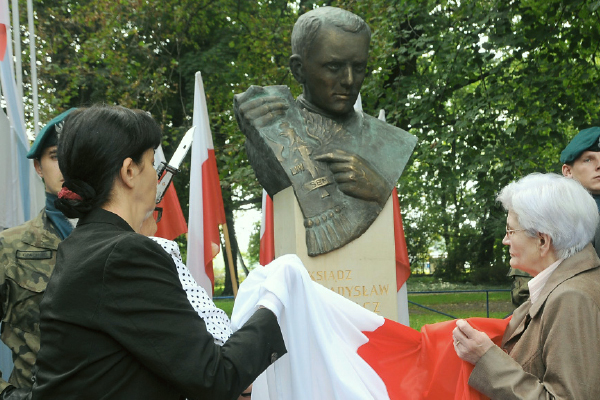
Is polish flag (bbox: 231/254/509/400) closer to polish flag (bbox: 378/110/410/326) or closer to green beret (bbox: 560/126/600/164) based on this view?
green beret (bbox: 560/126/600/164)

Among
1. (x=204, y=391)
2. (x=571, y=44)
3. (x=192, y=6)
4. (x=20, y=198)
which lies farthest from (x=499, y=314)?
(x=204, y=391)

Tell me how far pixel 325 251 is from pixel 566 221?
2.02m

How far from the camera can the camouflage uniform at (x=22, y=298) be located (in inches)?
99.3

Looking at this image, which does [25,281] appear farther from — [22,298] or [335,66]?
[335,66]

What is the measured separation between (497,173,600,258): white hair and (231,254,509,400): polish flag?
0.40 meters

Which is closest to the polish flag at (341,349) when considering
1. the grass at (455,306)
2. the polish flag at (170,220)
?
the polish flag at (170,220)

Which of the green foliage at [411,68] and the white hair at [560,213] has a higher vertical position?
the green foliage at [411,68]

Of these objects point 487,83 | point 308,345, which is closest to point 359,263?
point 308,345

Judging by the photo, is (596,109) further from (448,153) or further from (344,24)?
(344,24)

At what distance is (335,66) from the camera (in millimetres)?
4160

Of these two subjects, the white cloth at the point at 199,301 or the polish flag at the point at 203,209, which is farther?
the polish flag at the point at 203,209

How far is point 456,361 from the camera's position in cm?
240

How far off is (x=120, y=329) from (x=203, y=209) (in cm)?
466

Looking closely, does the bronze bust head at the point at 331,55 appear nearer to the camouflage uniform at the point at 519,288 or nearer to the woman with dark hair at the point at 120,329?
the camouflage uniform at the point at 519,288
